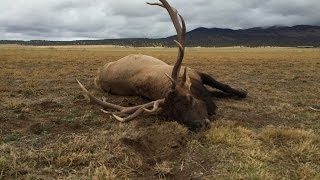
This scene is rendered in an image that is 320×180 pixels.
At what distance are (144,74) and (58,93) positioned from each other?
3.03 meters

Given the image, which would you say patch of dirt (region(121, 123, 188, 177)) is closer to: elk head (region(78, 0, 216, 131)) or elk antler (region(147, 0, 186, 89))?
elk head (region(78, 0, 216, 131))

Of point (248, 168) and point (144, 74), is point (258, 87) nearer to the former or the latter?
point (144, 74)

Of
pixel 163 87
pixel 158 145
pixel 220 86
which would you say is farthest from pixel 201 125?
pixel 220 86

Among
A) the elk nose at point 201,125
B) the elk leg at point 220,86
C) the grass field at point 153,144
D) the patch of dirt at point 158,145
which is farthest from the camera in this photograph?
the elk leg at point 220,86

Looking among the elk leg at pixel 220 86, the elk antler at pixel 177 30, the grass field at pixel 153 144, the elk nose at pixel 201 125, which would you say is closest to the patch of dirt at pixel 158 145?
the grass field at pixel 153 144

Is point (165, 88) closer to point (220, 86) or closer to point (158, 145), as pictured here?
point (220, 86)

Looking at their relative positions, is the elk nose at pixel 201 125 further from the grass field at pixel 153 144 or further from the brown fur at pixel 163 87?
the grass field at pixel 153 144

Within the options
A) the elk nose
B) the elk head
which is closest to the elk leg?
the elk head

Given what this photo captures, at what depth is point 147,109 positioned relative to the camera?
808cm

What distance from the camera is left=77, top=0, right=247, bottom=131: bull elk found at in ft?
25.9

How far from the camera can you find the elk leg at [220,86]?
10633 mm

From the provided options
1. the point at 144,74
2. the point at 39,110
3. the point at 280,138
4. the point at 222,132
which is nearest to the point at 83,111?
the point at 39,110

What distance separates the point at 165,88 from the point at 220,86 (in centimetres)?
211

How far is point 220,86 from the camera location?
10852 millimetres
